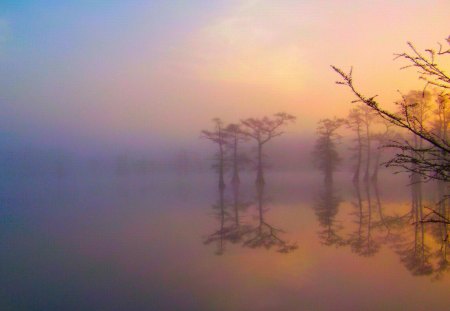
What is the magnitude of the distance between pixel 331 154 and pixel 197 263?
3392 centimetres

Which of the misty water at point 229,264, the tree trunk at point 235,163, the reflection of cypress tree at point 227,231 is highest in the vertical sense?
the tree trunk at point 235,163

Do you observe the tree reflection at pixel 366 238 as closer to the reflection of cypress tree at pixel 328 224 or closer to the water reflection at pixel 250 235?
the reflection of cypress tree at pixel 328 224

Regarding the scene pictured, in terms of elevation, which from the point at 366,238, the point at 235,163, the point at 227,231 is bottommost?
the point at 227,231

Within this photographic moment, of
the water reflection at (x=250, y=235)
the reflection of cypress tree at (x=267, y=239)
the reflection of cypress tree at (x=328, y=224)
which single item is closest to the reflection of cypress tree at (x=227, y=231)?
the water reflection at (x=250, y=235)

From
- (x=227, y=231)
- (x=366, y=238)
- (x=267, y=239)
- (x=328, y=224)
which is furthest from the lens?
(x=328, y=224)

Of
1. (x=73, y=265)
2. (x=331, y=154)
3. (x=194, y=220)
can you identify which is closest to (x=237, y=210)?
(x=194, y=220)

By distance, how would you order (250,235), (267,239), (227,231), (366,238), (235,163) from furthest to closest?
(235,163) < (227,231) < (250,235) < (267,239) < (366,238)

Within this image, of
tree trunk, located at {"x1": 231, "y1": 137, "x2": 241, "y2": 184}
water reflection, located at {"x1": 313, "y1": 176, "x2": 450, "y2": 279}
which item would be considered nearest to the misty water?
water reflection, located at {"x1": 313, "y1": 176, "x2": 450, "y2": 279}

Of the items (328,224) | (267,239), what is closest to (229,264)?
(267,239)

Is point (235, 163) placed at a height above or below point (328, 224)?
above

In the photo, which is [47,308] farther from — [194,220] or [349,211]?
[349,211]

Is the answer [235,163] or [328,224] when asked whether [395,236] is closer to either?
[328,224]

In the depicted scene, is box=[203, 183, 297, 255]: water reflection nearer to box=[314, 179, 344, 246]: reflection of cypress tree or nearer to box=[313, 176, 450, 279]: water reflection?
box=[314, 179, 344, 246]: reflection of cypress tree

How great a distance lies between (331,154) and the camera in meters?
39.4
